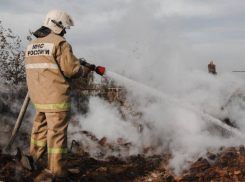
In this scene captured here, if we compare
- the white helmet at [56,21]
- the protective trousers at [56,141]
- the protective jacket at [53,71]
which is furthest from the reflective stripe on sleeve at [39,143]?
the white helmet at [56,21]

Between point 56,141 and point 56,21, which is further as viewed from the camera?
point 56,21

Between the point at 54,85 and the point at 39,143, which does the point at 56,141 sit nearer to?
the point at 39,143

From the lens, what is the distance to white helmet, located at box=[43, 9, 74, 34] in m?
3.75

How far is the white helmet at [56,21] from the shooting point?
3.75 meters

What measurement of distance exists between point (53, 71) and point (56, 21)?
74 centimetres

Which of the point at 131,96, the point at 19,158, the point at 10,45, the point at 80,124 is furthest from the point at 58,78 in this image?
the point at 10,45

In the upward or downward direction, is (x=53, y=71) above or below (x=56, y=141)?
above

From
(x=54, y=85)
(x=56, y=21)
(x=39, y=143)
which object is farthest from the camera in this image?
(x=39, y=143)

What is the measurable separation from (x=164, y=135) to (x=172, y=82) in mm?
1367

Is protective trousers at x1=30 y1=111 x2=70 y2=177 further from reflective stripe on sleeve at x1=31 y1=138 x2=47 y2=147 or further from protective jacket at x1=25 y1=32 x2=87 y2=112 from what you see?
reflective stripe on sleeve at x1=31 y1=138 x2=47 y2=147

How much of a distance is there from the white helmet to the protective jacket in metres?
0.21

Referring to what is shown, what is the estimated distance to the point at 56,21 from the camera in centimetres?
374

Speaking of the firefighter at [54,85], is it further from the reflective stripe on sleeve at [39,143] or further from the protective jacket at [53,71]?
the reflective stripe on sleeve at [39,143]

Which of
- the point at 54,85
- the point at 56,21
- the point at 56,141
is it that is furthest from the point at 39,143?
the point at 56,21
